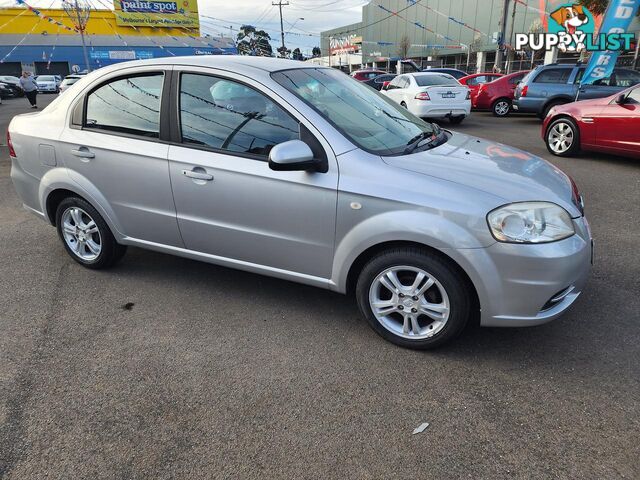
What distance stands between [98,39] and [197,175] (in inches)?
2284

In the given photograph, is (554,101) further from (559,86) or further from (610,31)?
(610,31)

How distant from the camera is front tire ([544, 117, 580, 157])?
827 centimetres

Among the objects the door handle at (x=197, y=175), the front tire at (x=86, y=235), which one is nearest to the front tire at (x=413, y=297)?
the door handle at (x=197, y=175)

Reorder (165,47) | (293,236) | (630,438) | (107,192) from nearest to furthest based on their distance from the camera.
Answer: (630,438) → (293,236) → (107,192) → (165,47)

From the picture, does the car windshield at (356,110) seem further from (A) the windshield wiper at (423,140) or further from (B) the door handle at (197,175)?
(B) the door handle at (197,175)

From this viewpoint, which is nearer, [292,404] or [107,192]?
[292,404]

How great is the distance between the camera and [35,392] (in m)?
2.67

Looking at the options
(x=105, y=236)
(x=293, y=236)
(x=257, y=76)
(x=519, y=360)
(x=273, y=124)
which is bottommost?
(x=519, y=360)

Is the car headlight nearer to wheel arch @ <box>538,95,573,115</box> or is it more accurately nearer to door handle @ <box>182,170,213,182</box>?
door handle @ <box>182,170,213,182</box>

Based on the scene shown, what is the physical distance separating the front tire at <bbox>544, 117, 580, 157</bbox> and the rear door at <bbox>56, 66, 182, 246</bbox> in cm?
724

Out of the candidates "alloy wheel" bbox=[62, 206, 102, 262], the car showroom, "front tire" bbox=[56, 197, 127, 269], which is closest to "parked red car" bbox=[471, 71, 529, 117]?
the car showroom

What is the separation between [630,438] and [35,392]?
10.00 feet

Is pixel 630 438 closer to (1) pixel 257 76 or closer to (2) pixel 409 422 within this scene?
(2) pixel 409 422

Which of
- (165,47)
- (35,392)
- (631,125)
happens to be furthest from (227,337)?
(165,47)
